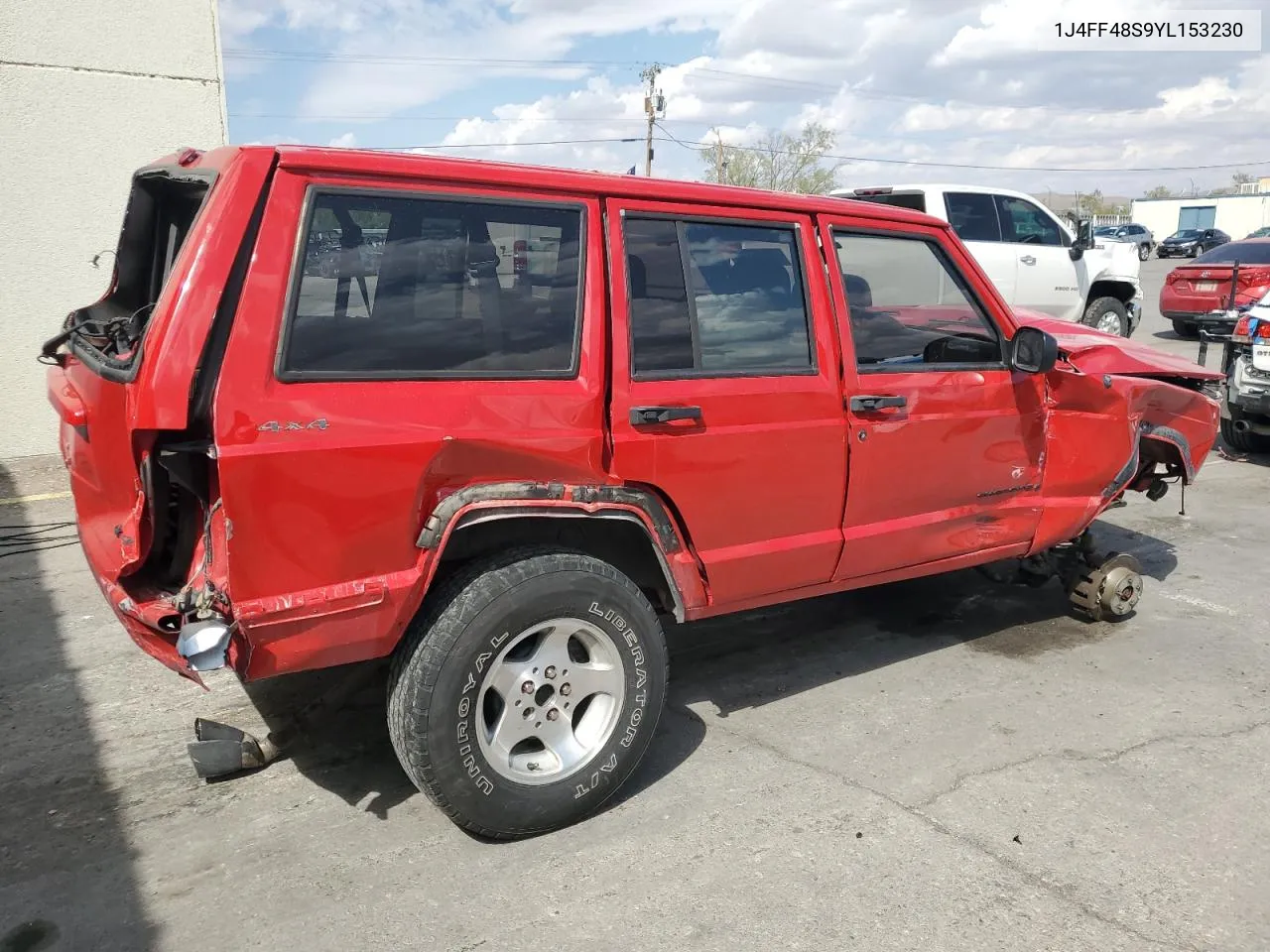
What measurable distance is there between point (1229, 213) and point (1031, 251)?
216ft

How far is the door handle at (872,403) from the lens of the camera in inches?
144

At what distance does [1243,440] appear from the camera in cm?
891

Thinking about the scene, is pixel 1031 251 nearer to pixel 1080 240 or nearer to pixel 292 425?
pixel 1080 240

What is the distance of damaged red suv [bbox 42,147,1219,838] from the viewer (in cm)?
263

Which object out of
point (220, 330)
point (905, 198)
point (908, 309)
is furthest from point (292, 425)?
point (905, 198)

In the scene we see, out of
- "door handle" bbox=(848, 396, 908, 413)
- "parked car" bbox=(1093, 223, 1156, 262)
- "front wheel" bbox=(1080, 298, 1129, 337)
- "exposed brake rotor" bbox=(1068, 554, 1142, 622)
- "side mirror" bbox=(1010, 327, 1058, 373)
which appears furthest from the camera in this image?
"parked car" bbox=(1093, 223, 1156, 262)

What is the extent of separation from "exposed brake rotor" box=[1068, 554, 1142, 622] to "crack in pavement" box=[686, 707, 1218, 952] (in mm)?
1015

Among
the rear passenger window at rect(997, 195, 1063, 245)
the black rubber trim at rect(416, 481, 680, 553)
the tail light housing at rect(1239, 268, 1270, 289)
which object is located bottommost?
the black rubber trim at rect(416, 481, 680, 553)

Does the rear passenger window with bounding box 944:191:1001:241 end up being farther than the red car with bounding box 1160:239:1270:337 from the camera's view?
No

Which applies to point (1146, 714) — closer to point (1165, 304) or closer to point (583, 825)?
point (583, 825)

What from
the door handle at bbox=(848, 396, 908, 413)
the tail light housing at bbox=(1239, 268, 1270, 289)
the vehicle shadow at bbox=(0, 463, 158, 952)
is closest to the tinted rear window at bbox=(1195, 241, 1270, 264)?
the tail light housing at bbox=(1239, 268, 1270, 289)

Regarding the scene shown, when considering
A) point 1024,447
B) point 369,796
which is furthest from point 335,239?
point 1024,447

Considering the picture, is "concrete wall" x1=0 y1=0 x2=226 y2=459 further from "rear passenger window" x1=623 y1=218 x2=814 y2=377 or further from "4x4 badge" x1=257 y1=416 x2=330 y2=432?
"4x4 badge" x1=257 y1=416 x2=330 y2=432

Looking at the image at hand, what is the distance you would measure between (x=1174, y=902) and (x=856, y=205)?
261cm
